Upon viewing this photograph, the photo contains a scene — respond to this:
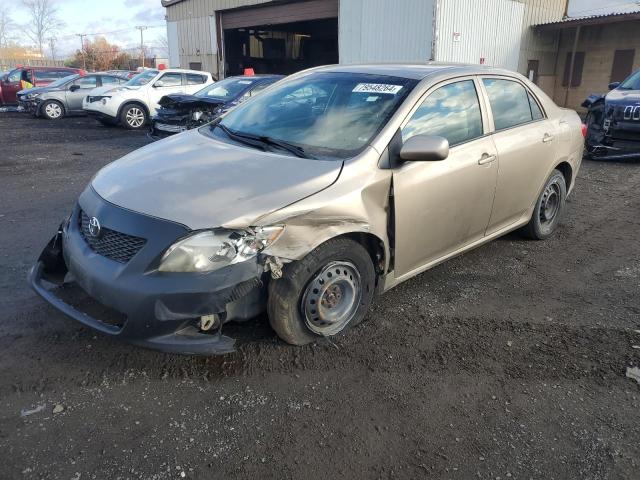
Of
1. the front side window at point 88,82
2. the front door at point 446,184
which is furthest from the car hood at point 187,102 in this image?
the front side window at point 88,82

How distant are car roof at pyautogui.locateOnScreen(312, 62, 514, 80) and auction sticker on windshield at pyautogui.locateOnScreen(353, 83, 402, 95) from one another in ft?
0.53

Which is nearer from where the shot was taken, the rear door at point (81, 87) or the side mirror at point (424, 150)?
the side mirror at point (424, 150)

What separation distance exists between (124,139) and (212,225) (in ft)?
35.9

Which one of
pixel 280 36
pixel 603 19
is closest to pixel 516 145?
pixel 603 19

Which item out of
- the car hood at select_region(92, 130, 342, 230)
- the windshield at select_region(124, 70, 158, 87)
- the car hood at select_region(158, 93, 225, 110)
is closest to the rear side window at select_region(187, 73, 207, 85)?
the windshield at select_region(124, 70, 158, 87)

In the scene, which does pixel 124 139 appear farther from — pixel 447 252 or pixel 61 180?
pixel 447 252

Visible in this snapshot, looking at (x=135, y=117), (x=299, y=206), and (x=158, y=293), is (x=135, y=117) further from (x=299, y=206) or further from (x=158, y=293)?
(x=158, y=293)

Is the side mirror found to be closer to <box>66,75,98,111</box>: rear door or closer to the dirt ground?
the dirt ground

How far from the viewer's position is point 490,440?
2453 mm

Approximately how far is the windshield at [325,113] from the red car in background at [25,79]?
1907cm

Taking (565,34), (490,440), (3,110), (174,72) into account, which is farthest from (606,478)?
(565,34)

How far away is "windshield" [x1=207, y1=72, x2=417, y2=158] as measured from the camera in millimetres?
3336

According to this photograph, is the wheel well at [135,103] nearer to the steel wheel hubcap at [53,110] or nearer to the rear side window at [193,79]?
the rear side window at [193,79]

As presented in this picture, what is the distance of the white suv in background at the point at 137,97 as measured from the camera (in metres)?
14.0
